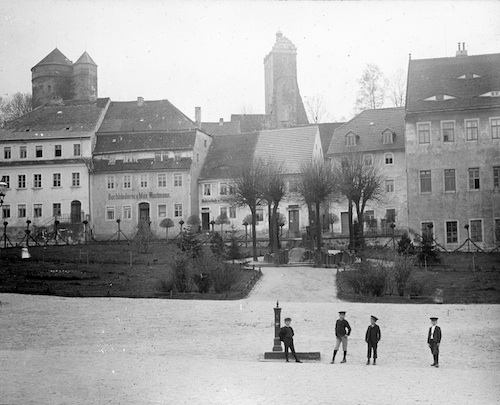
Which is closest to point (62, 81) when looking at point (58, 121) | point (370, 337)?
point (58, 121)

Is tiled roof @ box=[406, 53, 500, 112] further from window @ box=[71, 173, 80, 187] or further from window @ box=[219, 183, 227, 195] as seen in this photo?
window @ box=[71, 173, 80, 187]

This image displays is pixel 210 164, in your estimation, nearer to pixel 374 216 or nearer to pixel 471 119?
pixel 374 216

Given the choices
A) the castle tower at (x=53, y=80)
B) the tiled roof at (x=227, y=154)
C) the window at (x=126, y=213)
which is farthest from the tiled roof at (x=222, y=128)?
the window at (x=126, y=213)

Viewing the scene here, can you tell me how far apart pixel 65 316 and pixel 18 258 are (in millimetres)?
11589

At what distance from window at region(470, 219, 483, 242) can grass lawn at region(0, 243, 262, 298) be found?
1489 centimetres

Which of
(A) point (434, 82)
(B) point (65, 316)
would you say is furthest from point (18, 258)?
(A) point (434, 82)

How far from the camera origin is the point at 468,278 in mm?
23828

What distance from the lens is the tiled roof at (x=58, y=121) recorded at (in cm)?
4412

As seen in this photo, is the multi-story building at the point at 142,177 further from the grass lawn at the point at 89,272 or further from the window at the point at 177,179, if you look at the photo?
the grass lawn at the point at 89,272

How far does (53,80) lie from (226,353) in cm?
5309

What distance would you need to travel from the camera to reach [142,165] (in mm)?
45281

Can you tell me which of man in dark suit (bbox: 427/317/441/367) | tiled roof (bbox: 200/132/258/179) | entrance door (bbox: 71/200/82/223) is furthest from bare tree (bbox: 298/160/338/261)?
entrance door (bbox: 71/200/82/223)

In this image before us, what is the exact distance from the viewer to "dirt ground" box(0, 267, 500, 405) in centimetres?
1079

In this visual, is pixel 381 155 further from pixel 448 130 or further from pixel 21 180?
pixel 21 180
